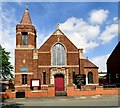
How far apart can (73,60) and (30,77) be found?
6.91 m

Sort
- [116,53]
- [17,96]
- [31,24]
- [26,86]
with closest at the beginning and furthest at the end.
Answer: [17,96] < [26,86] < [31,24] < [116,53]

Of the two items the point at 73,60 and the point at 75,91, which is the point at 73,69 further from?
the point at 75,91

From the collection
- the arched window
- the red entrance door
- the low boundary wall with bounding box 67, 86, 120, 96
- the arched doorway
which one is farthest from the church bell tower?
the arched window

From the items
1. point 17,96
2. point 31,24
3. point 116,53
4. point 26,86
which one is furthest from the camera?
point 116,53

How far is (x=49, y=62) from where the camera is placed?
115 feet

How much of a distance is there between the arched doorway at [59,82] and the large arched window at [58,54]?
1.80 metres

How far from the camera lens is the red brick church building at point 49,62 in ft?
113

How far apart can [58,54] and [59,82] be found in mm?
4217

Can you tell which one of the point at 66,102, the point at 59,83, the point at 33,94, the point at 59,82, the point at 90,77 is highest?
the point at 90,77

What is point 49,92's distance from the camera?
28.8m

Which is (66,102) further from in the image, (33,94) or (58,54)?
(58,54)

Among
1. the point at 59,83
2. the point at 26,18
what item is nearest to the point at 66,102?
the point at 59,83

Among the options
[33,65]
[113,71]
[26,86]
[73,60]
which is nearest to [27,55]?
[33,65]

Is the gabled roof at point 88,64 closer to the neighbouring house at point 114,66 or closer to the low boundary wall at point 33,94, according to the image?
the neighbouring house at point 114,66
